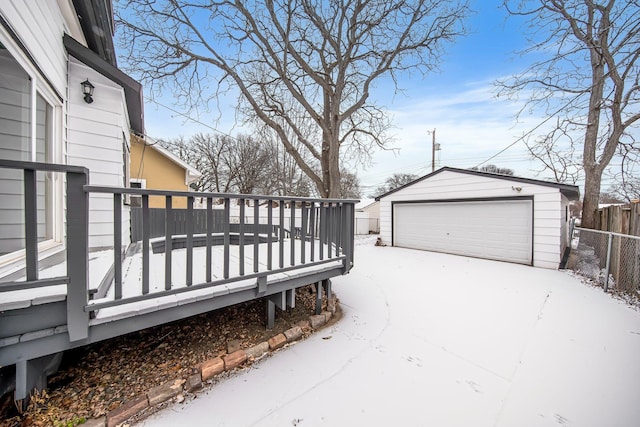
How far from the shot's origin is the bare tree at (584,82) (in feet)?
26.2

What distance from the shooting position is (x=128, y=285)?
7.04ft

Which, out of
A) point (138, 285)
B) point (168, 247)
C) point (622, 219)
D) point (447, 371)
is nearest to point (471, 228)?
point (622, 219)

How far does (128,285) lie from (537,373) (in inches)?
146

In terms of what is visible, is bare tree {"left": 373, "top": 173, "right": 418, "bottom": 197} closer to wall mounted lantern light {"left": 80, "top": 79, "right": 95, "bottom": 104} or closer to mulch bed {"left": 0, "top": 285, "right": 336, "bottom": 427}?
mulch bed {"left": 0, "top": 285, "right": 336, "bottom": 427}

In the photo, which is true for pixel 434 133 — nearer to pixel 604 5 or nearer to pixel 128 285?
pixel 604 5

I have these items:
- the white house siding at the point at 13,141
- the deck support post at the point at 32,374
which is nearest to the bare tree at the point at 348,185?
the white house siding at the point at 13,141

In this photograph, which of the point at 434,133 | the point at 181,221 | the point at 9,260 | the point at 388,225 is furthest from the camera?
the point at 434,133

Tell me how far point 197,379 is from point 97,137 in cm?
335

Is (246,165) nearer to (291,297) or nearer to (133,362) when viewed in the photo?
(291,297)

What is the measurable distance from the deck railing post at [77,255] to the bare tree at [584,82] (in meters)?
11.3

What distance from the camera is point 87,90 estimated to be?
10.8 ft

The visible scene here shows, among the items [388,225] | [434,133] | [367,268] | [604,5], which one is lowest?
[367,268]

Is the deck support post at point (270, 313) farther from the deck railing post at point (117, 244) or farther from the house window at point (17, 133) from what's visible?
the house window at point (17, 133)

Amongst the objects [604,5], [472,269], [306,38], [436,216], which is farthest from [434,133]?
[472,269]
